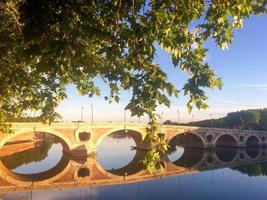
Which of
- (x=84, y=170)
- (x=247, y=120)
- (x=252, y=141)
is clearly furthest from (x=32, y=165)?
(x=247, y=120)

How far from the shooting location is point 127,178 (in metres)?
48.2

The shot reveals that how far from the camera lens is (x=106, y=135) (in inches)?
2876

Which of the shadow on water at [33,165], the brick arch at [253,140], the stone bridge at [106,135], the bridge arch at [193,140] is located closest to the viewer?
the shadow on water at [33,165]

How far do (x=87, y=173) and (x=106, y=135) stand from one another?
22161 mm

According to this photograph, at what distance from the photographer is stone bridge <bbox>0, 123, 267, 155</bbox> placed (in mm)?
63178

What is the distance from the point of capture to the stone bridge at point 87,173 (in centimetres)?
4322

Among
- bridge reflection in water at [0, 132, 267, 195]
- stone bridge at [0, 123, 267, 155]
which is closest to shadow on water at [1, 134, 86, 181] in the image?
bridge reflection in water at [0, 132, 267, 195]

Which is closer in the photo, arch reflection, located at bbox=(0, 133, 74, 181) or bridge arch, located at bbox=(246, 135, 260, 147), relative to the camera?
arch reflection, located at bbox=(0, 133, 74, 181)

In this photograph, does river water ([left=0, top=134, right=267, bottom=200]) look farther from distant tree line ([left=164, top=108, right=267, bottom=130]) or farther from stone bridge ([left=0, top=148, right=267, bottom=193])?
distant tree line ([left=164, top=108, right=267, bottom=130])


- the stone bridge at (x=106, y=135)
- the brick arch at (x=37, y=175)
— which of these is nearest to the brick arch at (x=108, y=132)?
the stone bridge at (x=106, y=135)

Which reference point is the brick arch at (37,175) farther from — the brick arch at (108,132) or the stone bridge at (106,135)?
the brick arch at (108,132)

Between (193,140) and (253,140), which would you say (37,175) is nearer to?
(193,140)

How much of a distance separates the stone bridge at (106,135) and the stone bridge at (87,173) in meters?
3.50

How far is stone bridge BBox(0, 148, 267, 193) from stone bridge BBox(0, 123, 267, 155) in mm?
3499
